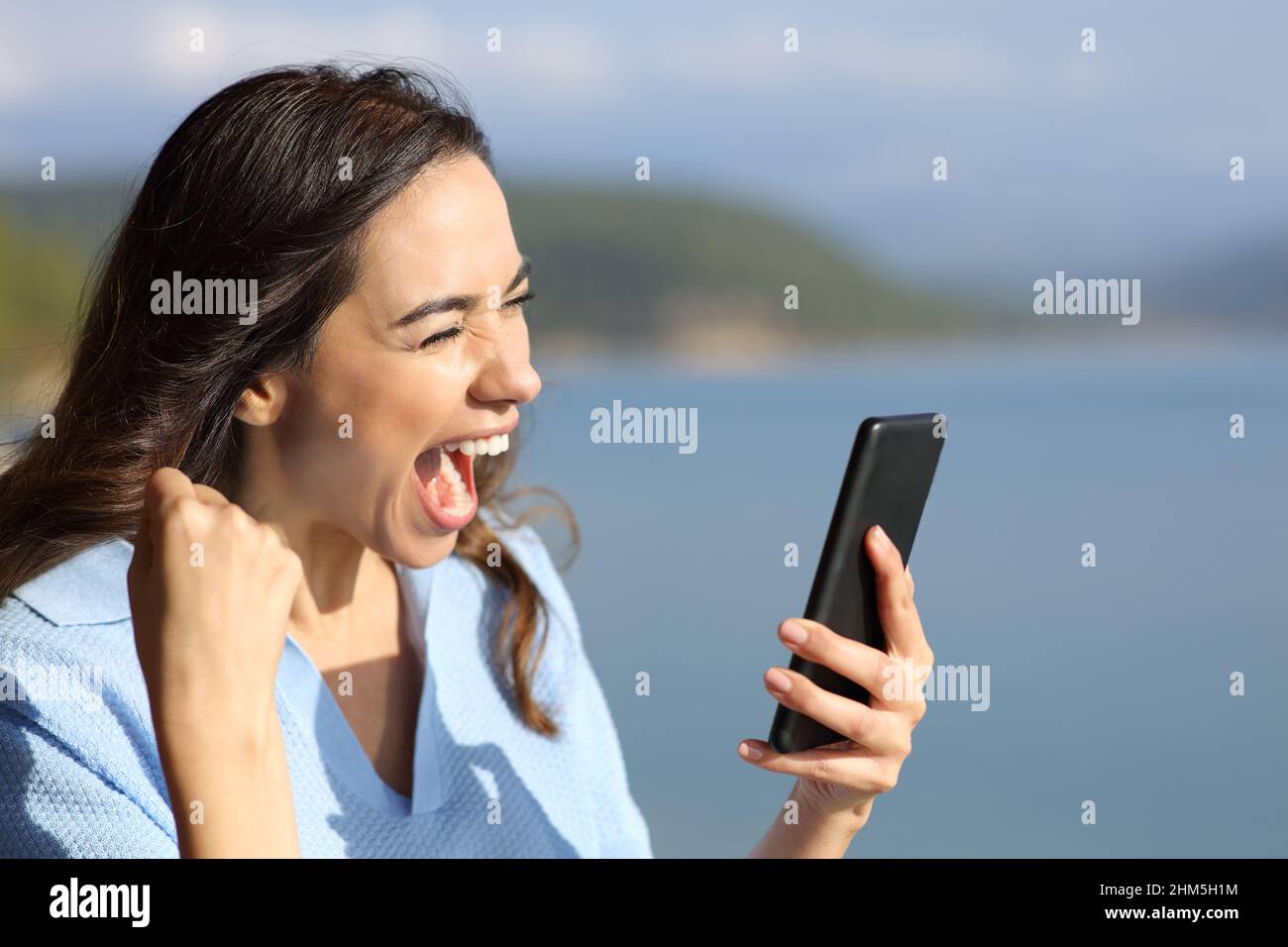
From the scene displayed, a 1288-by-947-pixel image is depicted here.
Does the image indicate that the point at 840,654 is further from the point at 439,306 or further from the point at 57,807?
the point at 57,807

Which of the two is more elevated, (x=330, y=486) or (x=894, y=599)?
(x=330, y=486)

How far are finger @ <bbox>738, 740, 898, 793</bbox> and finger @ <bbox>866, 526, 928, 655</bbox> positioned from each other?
0.17 metres

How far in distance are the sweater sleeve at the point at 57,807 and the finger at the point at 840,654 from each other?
0.98 m

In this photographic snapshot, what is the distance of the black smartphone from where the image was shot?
179 centimetres

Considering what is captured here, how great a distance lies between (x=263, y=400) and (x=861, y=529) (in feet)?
3.55

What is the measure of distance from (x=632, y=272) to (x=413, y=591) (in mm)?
39363

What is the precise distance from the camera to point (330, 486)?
223cm

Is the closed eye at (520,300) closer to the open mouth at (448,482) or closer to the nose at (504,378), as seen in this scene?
the nose at (504,378)

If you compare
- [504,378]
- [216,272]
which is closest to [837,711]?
[504,378]

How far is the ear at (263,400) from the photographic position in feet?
7.26

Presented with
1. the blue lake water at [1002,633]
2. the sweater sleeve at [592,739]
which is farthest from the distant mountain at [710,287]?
the sweater sleeve at [592,739]

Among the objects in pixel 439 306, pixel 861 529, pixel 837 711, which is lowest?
pixel 837 711
